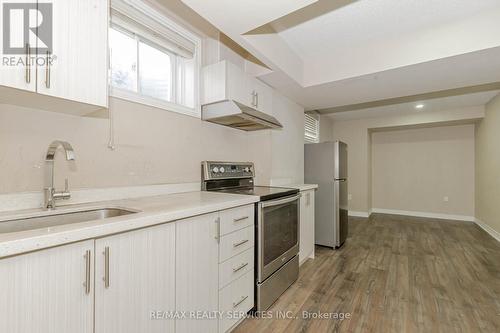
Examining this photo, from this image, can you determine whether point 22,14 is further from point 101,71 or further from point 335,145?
point 335,145

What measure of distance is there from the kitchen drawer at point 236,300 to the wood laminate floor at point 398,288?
0.12m

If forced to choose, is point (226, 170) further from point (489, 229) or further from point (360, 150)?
point (489, 229)

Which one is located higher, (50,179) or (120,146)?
(120,146)

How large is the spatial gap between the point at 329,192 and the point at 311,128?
68.7 inches

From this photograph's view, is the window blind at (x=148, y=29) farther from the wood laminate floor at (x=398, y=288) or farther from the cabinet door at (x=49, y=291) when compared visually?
the wood laminate floor at (x=398, y=288)

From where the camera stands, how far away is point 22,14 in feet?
3.21

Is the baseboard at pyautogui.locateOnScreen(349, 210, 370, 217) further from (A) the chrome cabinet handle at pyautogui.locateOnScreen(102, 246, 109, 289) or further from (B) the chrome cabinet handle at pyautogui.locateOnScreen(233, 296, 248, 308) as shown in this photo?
(A) the chrome cabinet handle at pyautogui.locateOnScreen(102, 246, 109, 289)

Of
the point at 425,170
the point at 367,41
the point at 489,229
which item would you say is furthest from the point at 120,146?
the point at 425,170

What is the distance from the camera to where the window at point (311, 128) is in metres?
4.56

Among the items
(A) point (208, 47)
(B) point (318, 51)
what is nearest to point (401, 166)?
(B) point (318, 51)

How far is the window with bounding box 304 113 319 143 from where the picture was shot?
4562mm

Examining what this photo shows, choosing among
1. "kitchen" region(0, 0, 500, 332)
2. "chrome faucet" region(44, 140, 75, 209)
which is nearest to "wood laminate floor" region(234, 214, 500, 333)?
"kitchen" region(0, 0, 500, 332)

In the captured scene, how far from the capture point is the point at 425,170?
222 inches

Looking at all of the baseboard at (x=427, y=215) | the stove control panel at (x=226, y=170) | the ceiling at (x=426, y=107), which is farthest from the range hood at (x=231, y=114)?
the baseboard at (x=427, y=215)
